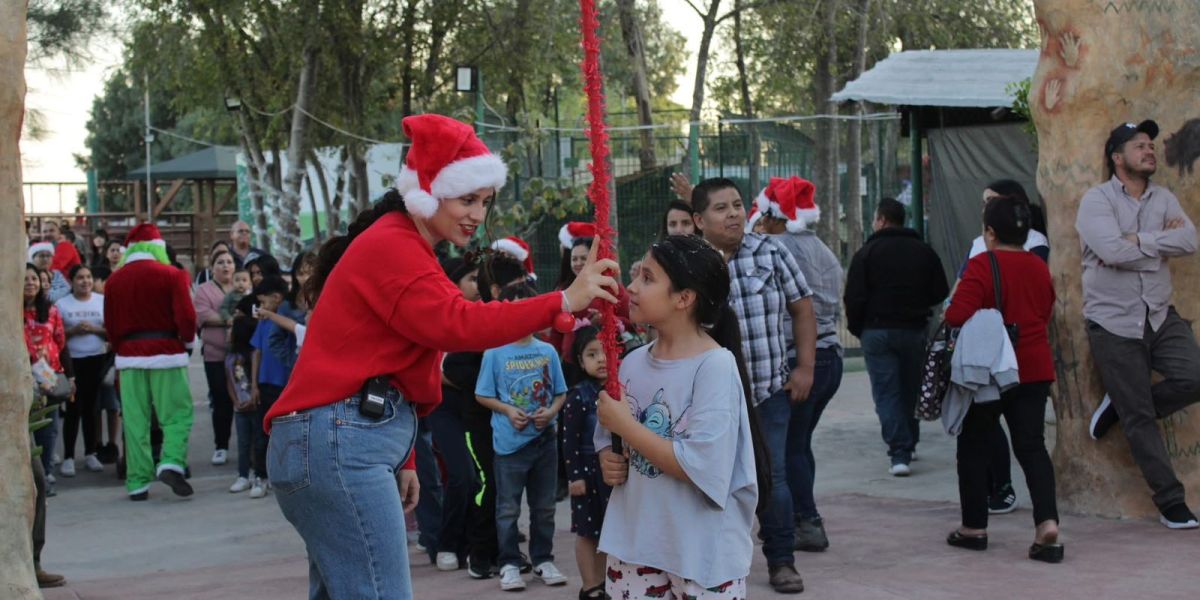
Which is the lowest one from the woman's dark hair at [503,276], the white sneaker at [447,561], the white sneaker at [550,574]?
the white sneaker at [447,561]

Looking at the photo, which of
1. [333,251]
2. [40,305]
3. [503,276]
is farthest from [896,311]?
[40,305]

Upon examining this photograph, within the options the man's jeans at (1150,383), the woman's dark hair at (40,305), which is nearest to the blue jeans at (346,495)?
the man's jeans at (1150,383)

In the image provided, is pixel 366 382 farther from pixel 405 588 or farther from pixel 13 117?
pixel 13 117

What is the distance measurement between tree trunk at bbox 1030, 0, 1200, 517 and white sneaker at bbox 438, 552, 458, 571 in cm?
346

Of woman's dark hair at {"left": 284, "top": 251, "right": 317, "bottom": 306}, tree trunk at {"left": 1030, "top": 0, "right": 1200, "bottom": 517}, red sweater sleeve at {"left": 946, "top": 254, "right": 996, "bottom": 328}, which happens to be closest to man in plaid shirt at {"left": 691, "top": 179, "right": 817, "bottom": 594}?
red sweater sleeve at {"left": 946, "top": 254, "right": 996, "bottom": 328}

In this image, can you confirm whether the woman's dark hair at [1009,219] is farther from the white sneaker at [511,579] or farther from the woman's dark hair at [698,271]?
the woman's dark hair at [698,271]

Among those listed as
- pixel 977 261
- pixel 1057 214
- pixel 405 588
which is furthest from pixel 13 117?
pixel 1057 214

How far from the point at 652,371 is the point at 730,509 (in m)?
0.46

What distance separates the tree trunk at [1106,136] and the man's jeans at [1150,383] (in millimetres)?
350

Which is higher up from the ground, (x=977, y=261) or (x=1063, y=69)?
(x=1063, y=69)

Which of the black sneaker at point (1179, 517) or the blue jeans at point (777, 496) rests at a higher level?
the blue jeans at point (777, 496)

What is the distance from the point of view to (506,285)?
756cm

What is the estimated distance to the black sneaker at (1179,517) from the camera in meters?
7.37

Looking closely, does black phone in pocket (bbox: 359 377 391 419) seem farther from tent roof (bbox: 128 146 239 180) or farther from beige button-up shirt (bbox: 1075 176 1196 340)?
tent roof (bbox: 128 146 239 180)
